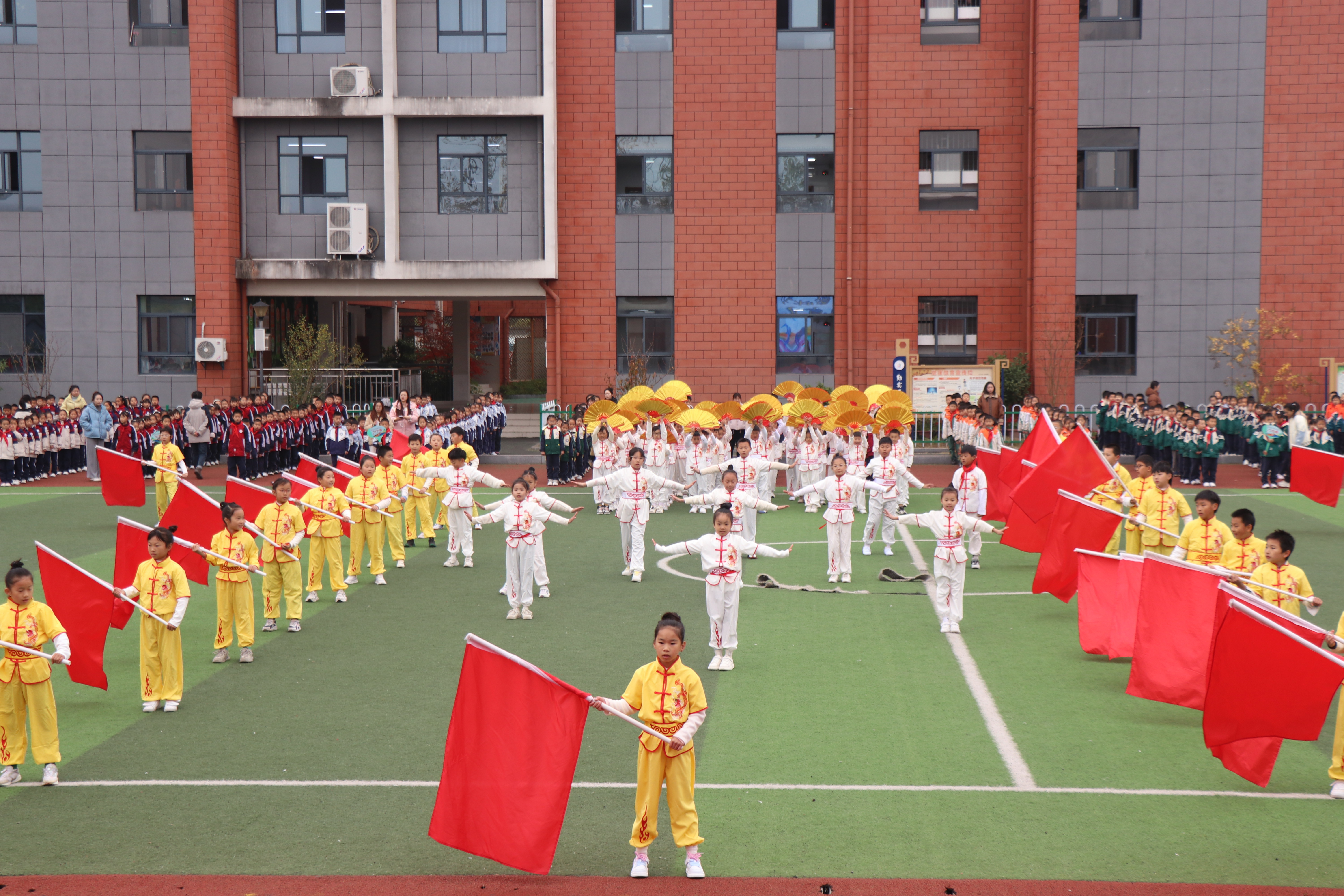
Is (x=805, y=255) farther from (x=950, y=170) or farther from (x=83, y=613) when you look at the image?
(x=83, y=613)

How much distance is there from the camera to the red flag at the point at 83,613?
10.8 metres

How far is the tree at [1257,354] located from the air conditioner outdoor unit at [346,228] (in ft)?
76.9

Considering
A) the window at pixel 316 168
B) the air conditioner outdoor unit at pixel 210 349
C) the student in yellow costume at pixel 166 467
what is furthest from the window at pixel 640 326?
the student in yellow costume at pixel 166 467

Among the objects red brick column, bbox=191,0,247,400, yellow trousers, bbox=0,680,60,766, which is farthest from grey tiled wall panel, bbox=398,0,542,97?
yellow trousers, bbox=0,680,60,766

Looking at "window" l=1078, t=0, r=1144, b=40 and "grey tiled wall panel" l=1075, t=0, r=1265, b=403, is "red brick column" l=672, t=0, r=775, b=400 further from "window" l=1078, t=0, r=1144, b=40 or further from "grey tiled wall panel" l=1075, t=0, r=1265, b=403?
"grey tiled wall panel" l=1075, t=0, r=1265, b=403

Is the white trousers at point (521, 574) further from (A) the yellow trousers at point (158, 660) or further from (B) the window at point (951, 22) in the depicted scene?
(B) the window at point (951, 22)

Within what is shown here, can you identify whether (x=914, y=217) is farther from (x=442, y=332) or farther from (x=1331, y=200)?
(x=442, y=332)

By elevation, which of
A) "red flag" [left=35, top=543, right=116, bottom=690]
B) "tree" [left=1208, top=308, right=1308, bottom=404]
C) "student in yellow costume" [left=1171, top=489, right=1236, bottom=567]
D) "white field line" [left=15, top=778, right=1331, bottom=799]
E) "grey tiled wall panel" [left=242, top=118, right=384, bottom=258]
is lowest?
"white field line" [left=15, top=778, right=1331, bottom=799]

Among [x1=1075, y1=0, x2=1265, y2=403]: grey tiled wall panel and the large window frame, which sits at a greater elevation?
[x1=1075, y1=0, x2=1265, y2=403]: grey tiled wall panel

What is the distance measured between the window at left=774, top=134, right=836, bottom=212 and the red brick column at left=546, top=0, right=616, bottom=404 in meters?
4.74

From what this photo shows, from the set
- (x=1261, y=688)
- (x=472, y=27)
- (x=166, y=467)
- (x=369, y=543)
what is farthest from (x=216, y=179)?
(x=1261, y=688)

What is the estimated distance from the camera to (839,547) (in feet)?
54.7

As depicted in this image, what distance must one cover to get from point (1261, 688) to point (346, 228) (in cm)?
2911

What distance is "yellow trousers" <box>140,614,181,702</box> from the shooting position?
36.1 feet
